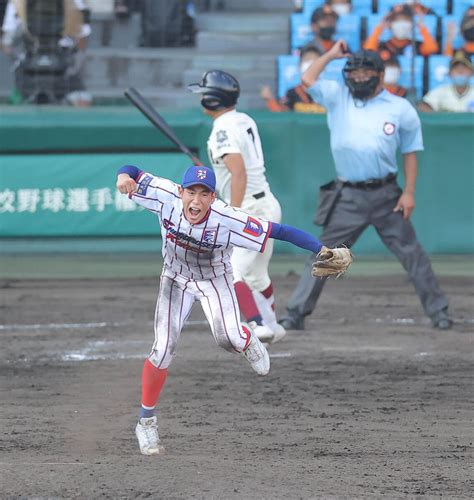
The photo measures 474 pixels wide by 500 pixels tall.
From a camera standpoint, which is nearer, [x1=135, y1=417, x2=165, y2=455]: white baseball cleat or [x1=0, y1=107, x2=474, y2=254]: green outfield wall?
[x1=135, y1=417, x2=165, y2=455]: white baseball cleat

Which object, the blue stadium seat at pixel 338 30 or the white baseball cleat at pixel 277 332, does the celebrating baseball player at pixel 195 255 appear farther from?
the blue stadium seat at pixel 338 30

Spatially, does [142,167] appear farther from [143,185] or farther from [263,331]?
[143,185]

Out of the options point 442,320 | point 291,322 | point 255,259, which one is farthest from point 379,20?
point 255,259

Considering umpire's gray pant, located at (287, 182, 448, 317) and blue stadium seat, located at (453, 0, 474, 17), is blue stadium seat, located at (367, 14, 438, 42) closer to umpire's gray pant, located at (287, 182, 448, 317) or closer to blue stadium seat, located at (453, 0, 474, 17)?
blue stadium seat, located at (453, 0, 474, 17)

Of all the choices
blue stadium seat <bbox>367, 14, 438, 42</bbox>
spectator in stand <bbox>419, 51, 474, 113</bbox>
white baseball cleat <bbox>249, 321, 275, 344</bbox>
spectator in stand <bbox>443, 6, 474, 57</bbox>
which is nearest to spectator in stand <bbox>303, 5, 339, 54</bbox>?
blue stadium seat <bbox>367, 14, 438, 42</bbox>

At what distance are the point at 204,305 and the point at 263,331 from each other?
2.61 m

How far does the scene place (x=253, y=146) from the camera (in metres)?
9.02

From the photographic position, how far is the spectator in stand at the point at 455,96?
1392 cm

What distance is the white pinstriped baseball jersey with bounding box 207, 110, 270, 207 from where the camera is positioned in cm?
873

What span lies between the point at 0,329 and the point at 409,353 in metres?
3.44

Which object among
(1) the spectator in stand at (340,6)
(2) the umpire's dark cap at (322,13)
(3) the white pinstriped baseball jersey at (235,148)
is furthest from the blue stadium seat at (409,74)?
(3) the white pinstriped baseball jersey at (235,148)

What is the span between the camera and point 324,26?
1473cm

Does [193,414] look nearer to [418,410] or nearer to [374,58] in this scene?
[418,410]

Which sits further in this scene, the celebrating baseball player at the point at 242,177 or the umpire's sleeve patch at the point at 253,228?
the celebrating baseball player at the point at 242,177
